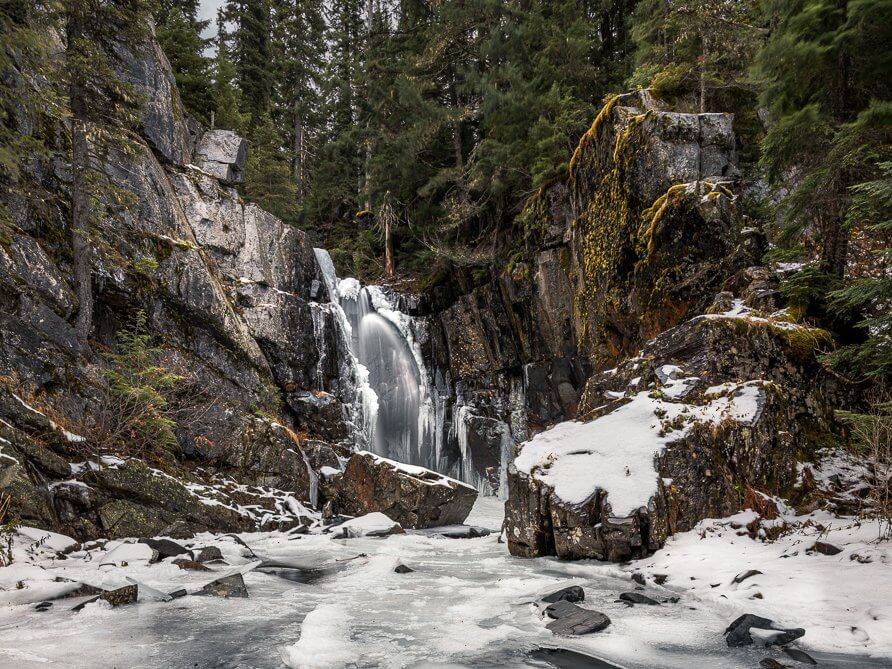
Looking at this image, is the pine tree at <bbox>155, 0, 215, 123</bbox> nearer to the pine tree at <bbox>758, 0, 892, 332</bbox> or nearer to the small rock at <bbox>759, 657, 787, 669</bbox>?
the pine tree at <bbox>758, 0, 892, 332</bbox>

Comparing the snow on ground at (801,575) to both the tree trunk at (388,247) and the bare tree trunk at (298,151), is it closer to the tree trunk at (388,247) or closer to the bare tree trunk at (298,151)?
the tree trunk at (388,247)

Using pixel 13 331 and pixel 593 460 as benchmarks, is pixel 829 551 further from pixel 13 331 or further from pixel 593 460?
pixel 13 331

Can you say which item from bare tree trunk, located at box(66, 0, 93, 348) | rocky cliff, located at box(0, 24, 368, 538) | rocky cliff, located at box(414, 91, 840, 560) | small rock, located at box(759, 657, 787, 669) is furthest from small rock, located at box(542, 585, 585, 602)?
bare tree trunk, located at box(66, 0, 93, 348)

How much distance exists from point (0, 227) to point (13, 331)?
7.43ft

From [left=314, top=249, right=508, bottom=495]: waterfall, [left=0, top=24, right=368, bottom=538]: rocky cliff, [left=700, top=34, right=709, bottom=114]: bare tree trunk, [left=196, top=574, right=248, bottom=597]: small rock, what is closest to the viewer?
[left=196, top=574, right=248, bottom=597]: small rock

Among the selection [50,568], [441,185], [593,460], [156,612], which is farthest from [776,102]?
[441,185]

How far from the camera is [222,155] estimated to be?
19203 mm

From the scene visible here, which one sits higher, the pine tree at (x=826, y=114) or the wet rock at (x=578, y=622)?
the pine tree at (x=826, y=114)

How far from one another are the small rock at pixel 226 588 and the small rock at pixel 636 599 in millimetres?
4206

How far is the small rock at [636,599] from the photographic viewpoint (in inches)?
190

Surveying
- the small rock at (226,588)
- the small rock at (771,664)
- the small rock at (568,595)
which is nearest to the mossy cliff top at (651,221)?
the small rock at (568,595)

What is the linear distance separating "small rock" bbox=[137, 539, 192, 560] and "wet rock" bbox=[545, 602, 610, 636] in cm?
532

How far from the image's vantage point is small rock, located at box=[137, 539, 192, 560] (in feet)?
21.6

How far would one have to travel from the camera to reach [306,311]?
17.5 m
